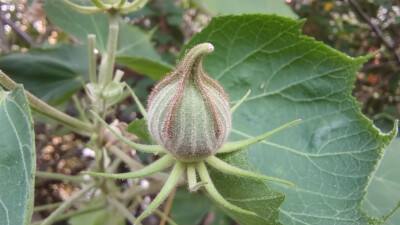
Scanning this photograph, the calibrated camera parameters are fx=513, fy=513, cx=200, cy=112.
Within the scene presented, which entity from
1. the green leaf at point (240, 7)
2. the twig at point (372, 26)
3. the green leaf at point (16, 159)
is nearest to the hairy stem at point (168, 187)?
the green leaf at point (16, 159)

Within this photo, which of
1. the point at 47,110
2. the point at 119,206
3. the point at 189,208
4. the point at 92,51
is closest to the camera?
the point at 47,110

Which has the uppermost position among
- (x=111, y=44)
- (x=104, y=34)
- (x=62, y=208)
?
(x=111, y=44)

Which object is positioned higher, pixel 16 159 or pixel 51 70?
pixel 16 159

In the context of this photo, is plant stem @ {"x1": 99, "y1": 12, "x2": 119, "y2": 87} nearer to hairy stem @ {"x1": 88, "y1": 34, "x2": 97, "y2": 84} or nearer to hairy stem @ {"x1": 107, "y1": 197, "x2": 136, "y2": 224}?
hairy stem @ {"x1": 88, "y1": 34, "x2": 97, "y2": 84}

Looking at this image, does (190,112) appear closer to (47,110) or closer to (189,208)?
(47,110)

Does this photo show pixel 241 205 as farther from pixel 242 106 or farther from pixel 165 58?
pixel 165 58

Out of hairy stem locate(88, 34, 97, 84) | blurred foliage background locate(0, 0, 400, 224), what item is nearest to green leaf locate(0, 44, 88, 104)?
blurred foliage background locate(0, 0, 400, 224)

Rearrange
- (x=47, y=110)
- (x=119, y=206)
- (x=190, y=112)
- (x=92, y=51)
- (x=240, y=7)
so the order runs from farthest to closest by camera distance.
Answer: (x=240, y=7) → (x=119, y=206) → (x=92, y=51) → (x=47, y=110) → (x=190, y=112)

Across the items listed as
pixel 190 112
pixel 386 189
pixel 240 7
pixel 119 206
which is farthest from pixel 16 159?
pixel 240 7
